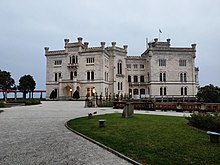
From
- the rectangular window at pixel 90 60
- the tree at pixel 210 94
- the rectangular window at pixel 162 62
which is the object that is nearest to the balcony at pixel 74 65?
the rectangular window at pixel 90 60

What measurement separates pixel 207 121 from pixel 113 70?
43.0 m

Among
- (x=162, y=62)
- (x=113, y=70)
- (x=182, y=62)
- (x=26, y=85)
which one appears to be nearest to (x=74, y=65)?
(x=113, y=70)

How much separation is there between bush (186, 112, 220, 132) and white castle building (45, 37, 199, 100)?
38.0m

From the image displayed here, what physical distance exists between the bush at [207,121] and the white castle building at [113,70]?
125 ft

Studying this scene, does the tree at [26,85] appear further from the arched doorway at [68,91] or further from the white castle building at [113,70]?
the arched doorway at [68,91]

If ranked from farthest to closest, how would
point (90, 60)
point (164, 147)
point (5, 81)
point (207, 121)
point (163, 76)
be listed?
point (5, 81) → point (163, 76) → point (90, 60) → point (207, 121) → point (164, 147)

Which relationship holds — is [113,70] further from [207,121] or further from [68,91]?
[207,121]

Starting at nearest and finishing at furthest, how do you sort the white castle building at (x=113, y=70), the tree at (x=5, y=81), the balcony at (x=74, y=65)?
the white castle building at (x=113, y=70) < the balcony at (x=74, y=65) < the tree at (x=5, y=81)

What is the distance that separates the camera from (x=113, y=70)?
5169 centimetres

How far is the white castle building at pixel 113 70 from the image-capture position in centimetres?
4834

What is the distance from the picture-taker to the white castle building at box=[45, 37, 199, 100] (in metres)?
48.3

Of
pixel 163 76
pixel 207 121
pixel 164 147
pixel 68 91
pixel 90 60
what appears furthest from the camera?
pixel 163 76

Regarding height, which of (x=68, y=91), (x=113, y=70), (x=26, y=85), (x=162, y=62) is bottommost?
(x=68, y=91)

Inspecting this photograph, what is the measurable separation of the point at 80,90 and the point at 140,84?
1789cm
